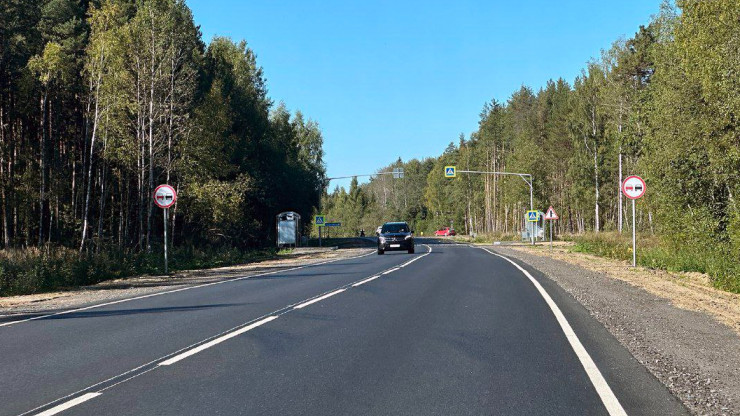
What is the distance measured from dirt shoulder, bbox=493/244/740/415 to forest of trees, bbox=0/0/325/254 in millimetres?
25378

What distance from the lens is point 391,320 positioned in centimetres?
1076

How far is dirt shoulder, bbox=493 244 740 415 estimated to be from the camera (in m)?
6.22

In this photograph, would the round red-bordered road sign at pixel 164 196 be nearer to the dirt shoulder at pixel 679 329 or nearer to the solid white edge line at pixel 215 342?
the dirt shoulder at pixel 679 329

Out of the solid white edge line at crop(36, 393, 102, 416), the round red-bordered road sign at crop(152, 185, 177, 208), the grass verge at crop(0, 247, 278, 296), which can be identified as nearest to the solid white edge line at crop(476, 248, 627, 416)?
the solid white edge line at crop(36, 393, 102, 416)

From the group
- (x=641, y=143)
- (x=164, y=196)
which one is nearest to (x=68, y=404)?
(x=164, y=196)

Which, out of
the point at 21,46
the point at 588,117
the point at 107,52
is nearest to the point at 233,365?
the point at 107,52

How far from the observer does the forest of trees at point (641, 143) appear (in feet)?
78.9

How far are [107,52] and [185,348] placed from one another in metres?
32.0

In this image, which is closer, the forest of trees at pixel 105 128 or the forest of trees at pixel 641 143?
the forest of trees at pixel 641 143

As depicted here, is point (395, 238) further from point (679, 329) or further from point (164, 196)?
point (679, 329)

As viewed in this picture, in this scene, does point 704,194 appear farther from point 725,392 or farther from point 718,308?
point 725,392

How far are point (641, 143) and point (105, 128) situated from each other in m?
34.2

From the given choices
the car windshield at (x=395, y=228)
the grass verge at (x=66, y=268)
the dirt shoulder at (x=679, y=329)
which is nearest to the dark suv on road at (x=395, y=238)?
the car windshield at (x=395, y=228)

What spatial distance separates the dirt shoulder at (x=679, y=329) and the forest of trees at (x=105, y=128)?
83.3 ft
